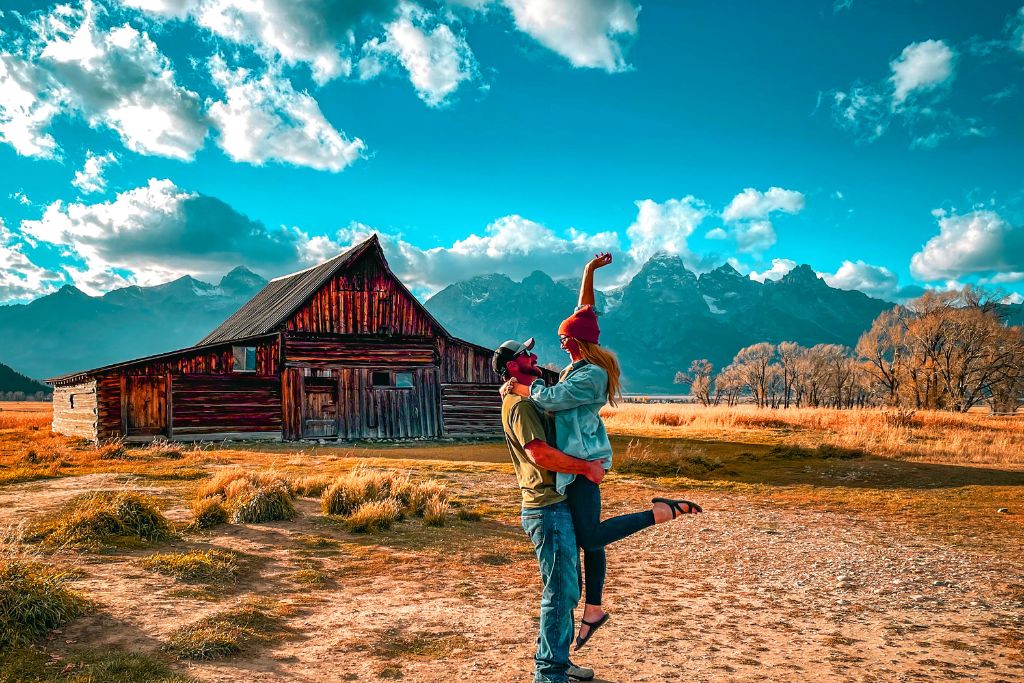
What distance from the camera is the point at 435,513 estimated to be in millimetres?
9445

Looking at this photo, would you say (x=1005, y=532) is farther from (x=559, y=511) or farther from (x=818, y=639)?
(x=559, y=511)

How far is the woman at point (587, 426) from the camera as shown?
378 centimetres

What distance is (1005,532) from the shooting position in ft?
30.7

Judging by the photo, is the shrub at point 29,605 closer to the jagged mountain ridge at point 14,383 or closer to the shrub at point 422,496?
the shrub at point 422,496

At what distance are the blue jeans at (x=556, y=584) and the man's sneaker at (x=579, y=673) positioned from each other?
323mm

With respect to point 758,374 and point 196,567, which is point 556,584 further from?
point 758,374

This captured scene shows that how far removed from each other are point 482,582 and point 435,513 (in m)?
2.88

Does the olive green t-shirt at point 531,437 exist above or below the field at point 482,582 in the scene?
above

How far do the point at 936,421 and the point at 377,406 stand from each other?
2486 cm

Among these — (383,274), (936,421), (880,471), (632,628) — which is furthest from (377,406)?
(936,421)

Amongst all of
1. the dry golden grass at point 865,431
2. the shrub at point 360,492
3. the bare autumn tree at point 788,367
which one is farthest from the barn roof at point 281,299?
the bare autumn tree at point 788,367

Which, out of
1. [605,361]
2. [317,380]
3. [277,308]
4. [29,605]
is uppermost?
[277,308]

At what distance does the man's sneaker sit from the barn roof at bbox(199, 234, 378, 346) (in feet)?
73.5

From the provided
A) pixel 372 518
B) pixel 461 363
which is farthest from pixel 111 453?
pixel 461 363
